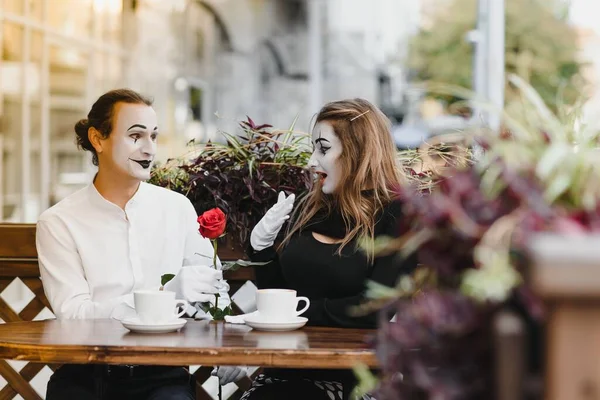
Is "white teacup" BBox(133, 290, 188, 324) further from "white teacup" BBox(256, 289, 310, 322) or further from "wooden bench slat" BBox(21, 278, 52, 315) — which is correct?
"wooden bench slat" BBox(21, 278, 52, 315)

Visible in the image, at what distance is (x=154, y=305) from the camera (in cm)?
228

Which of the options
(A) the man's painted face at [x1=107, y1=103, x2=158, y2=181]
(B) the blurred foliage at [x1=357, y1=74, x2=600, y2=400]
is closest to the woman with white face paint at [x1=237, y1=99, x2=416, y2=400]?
(A) the man's painted face at [x1=107, y1=103, x2=158, y2=181]

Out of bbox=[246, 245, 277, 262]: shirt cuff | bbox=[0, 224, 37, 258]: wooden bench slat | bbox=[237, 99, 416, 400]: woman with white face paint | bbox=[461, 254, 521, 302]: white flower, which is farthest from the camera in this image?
bbox=[0, 224, 37, 258]: wooden bench slat

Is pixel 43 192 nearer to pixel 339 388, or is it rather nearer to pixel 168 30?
pixel 168 30

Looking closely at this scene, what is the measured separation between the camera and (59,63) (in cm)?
688

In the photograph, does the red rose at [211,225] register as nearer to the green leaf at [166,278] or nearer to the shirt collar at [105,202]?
the green leaf at [166,278]

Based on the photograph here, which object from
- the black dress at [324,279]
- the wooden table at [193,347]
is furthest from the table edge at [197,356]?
the black dress at [324,279]

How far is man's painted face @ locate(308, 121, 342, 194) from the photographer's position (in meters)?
2.75

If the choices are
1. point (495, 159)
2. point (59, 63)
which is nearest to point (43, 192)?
point (59, 63)

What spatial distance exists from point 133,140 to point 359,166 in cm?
70

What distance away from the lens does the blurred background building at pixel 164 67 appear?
6.14 metres

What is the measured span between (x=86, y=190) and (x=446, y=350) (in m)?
1.93

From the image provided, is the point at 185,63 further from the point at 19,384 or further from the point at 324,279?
the point at 324,279

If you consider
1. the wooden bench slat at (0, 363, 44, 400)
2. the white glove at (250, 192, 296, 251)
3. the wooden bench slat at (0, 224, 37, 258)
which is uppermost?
the white glove at (250, 192, 296, 251)
